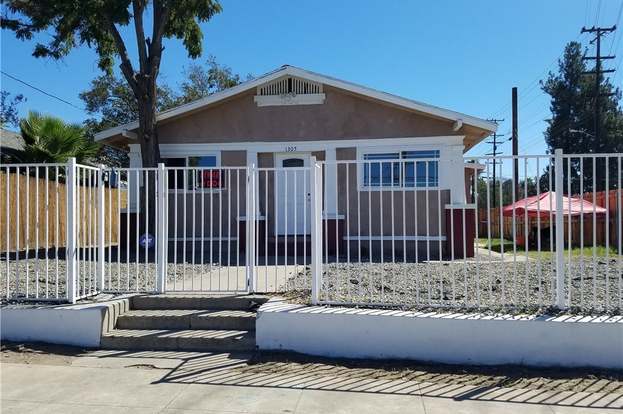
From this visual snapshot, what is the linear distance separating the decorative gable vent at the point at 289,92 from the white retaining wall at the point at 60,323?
764cm

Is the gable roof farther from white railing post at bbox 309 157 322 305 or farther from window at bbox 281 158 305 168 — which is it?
white railing post at bbox 309 157 322 305

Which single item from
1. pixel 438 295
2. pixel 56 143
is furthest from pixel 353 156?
pixel 56 143

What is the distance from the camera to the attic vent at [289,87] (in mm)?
12703

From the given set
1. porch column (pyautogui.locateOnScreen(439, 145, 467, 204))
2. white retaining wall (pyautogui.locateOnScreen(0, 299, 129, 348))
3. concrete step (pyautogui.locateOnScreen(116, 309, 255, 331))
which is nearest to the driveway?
white retaining wall (pyautogui.locateOnScreen(0, 299, 129, 348))

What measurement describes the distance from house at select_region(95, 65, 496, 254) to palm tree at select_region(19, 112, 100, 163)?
7.56 feet

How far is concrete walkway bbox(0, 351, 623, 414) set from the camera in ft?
13.9

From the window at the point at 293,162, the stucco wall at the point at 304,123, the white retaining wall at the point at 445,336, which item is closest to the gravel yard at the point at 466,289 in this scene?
the white retaining wall at the point at 445,336

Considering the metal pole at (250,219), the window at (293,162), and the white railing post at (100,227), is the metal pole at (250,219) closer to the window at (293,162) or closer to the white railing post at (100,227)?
the white railing post at (100,227)

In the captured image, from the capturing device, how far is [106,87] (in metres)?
28.9

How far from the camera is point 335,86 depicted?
12.4 m

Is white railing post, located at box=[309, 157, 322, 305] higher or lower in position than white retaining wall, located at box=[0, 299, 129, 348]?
higher

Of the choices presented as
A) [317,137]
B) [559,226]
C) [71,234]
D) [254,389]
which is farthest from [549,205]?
[317,137]

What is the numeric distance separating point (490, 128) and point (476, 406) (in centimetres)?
861

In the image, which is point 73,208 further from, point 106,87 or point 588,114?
point 588,114
